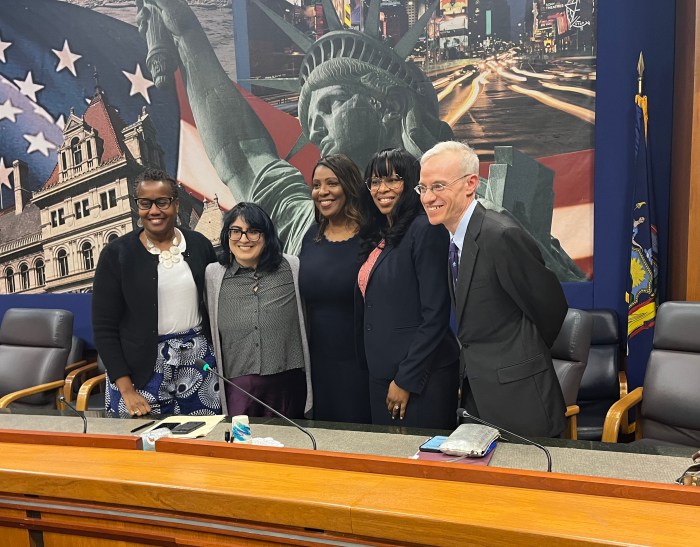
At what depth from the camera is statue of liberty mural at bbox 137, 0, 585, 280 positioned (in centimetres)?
377

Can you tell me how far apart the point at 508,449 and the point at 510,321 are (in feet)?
1.32

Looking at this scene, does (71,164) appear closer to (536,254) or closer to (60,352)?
(60,352)

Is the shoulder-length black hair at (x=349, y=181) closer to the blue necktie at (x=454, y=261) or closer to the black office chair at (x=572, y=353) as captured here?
the blue necktie at (x=454, y=261)

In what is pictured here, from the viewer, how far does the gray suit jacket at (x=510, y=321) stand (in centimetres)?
182

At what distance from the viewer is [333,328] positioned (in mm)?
2344

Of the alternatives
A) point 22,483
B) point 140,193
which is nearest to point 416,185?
point 140,193

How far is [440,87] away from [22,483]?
3.06 metres

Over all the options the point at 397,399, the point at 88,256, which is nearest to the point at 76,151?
the point at 88,256

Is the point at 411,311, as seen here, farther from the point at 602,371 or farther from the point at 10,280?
the point at 10,280

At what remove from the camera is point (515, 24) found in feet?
11.7

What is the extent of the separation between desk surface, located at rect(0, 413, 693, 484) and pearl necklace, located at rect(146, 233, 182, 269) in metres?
0.60

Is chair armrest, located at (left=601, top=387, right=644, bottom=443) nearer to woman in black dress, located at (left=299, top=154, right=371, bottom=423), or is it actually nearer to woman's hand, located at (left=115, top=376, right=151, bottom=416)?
woman in black dress, located at (left=299, top=154, right=371, bottom=423)

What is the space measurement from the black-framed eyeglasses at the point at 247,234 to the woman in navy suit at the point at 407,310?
43cm

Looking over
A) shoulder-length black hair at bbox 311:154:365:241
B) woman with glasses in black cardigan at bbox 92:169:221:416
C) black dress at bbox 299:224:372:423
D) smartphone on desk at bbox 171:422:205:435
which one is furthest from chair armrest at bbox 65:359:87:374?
shoulder-length black hair at bbox 311:154:365:241
